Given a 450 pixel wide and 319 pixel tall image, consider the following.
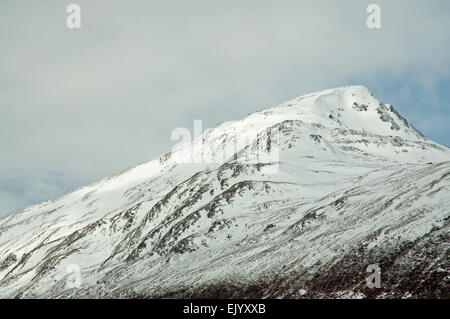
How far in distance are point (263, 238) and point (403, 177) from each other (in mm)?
26124

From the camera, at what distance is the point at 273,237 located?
7212cm

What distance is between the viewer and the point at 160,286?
6494cm

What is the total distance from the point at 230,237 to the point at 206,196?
25319 mm

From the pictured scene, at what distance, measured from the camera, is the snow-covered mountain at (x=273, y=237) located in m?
45.2

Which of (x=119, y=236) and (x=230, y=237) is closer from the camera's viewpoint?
(x=230, y=237)

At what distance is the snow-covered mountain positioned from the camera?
45188 millimetres

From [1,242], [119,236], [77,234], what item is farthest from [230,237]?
[1,242]

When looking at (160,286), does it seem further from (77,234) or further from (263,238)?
(77,234)

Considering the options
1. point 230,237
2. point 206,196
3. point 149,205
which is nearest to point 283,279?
point 230,237

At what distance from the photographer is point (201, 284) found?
58.8 meters
